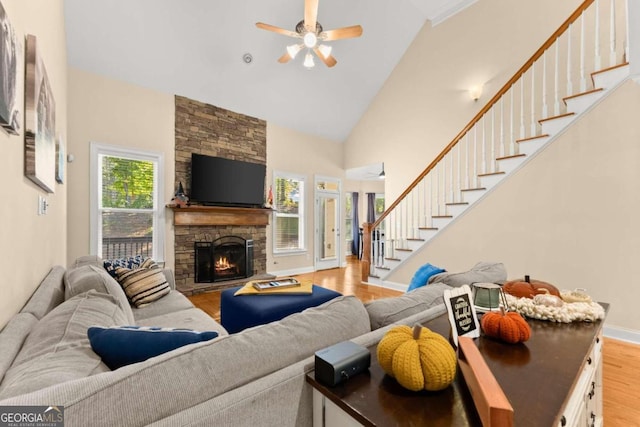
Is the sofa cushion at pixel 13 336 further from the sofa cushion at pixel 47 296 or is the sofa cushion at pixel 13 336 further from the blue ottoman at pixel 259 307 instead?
the blue ottoman at pixel 259 307

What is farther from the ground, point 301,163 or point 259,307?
point 301,163

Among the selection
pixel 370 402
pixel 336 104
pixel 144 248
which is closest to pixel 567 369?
pixel 370 402

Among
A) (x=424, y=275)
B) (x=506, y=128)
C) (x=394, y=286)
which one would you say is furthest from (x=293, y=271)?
(x=506, y=128)

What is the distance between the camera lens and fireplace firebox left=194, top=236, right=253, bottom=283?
15.8 feet

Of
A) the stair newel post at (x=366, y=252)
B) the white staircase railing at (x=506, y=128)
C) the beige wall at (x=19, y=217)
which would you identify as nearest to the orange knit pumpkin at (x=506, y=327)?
the beige wall at (x=19, y=217)

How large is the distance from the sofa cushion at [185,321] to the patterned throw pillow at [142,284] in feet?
1.11

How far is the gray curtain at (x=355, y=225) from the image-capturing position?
920 cm

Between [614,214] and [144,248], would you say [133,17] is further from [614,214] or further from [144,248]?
[614,214]

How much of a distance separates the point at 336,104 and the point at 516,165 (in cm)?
376

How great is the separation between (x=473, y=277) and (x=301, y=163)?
4.90 metres

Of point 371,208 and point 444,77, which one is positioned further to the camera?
point 371,208

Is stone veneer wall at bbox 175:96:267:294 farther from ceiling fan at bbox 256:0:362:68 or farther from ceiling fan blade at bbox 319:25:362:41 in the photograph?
ceiling fan blade at bbox 319:25:362:41

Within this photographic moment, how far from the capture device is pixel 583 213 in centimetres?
304

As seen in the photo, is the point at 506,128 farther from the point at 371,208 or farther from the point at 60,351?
the point at 371,208
